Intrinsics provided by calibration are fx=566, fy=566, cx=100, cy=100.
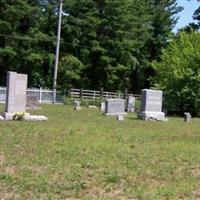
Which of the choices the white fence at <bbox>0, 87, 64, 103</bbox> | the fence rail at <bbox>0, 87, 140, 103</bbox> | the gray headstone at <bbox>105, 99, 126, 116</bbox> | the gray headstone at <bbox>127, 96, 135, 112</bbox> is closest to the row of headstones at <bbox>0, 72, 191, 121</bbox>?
the gray headstone at <bbox>105, 99, 126, 116</bbox>

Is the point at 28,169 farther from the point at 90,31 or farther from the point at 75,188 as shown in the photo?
the point at 90,31

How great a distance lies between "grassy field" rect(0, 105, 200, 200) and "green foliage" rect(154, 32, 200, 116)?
59.3 ft

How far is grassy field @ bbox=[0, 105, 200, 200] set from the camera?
832cm

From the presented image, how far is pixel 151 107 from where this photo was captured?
2539 centimetres

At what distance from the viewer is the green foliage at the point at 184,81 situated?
33.2 m

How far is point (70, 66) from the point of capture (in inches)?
2201

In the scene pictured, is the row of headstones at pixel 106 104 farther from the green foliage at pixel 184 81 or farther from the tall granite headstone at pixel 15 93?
the green foliage at pixel 184 81

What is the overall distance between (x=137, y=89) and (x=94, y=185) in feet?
215

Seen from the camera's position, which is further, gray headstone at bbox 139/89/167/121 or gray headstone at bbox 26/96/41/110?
gray headstone at bbox 26/96/41/110

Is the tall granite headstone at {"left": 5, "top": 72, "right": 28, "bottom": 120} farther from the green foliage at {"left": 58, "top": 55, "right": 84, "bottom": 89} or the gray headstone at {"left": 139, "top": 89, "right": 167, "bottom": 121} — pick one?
the green foliage at {"left": 58, "top": 55, "right": 84, "bottom": 89}

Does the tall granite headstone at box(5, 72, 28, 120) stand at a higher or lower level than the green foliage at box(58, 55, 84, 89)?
lower

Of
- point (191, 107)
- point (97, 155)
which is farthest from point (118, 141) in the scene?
point (191, 107)

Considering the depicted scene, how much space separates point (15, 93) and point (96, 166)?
11.3m

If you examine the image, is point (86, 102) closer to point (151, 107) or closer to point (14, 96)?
point (151, 107)
